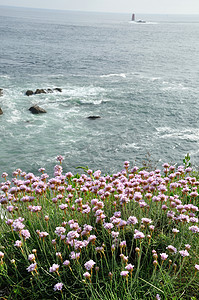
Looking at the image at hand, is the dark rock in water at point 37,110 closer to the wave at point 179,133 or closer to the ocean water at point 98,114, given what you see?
the ocean water at point 98,114

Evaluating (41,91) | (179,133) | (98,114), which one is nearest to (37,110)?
(98,114)

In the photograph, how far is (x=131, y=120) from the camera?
84.5ft

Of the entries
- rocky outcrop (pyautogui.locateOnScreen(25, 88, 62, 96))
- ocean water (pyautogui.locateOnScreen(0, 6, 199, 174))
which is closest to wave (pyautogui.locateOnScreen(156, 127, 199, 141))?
ocean water (pyautogui.locateOnScreen(0, 6, 199, 174))

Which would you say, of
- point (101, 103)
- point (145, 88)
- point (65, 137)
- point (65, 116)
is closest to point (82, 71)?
point (145, 88)

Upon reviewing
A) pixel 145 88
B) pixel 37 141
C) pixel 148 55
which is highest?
pixel 148 55

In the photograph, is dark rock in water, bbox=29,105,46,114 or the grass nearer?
the grass

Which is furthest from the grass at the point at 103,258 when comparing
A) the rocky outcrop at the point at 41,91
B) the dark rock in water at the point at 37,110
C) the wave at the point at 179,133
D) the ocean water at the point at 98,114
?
the rocky outcrop at the point at 41,91

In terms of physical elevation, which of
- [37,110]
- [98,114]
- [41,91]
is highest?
[41,91]

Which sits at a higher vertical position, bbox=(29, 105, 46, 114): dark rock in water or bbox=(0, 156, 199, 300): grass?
bbox=(0, 156, 199, 300): grass

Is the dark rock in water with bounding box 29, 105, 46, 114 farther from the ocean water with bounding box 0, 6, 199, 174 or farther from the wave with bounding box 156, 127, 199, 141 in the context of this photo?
the wave with bounding box 156, 127, 199, 141

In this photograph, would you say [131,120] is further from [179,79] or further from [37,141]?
[179,79]

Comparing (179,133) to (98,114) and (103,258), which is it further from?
(103,258)

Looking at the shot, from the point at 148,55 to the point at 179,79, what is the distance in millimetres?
25153

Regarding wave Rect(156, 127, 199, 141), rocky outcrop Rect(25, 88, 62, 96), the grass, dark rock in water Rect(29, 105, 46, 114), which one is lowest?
wave Rect(156, 127, 199, 141)
